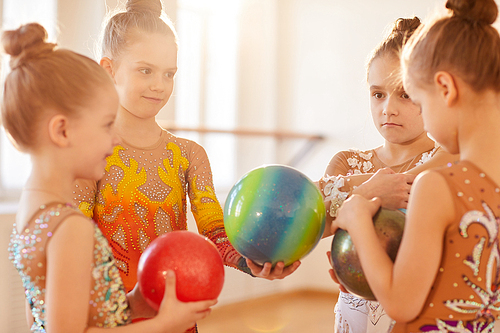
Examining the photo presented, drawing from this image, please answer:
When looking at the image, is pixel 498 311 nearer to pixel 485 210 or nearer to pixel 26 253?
pixel 485 210

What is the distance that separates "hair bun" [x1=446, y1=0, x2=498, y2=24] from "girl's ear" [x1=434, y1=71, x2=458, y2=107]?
0.53 feet

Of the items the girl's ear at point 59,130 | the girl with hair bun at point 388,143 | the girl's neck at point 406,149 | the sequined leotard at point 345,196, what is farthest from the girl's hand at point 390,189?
the girl's ear at point 59,130

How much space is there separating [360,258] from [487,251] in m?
0.27

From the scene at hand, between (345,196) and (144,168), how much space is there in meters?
0.65

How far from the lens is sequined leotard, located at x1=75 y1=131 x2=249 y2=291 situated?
151cm

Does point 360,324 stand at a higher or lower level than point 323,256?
higher

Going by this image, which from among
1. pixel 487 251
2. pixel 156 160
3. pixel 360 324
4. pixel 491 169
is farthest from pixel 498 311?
pixel 156 160

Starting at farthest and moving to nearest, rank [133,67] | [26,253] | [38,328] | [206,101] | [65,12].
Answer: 1. [206,101]
2. [65,12]
3. [133,67]
4. [38,328]
5. [26,253]

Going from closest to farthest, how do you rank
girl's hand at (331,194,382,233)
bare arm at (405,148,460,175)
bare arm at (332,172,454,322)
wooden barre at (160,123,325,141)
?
bare arm at (332,172,454,322), girl's hand at (331,194,382,233), bare arm at (405,148,460,175), wooden barre at (160,123,325,141)

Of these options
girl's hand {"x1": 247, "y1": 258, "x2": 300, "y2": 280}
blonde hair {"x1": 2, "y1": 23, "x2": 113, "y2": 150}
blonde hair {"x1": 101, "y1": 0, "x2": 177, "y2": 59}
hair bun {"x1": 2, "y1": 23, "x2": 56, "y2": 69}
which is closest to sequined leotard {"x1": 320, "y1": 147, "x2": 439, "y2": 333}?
girl's hand {"x1": 247, "y1": 258, "x2": 300, "y2": 280}

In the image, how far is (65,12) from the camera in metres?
3.62

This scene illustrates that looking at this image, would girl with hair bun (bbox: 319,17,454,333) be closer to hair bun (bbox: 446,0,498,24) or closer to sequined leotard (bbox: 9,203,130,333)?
hair bun (bbox: 446,0,498,24)

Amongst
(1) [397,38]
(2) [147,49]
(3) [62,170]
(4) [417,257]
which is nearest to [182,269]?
(3) [62,170]

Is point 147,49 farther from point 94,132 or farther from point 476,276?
point 476,276
